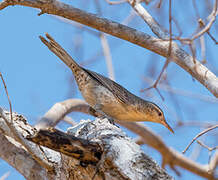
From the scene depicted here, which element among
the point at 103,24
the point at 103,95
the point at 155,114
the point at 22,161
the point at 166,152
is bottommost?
the point at 166,152

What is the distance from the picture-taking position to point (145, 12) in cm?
370

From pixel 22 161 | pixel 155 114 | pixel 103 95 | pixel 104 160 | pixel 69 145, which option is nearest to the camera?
pixel 69 145

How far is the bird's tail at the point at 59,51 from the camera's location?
173 inches

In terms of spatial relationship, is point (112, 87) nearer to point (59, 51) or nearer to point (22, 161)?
point (59, 51)

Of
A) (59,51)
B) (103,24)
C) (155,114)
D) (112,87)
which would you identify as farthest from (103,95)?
(103,24)

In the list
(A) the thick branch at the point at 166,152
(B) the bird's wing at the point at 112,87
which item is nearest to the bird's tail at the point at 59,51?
(B) the bird's wing at the point at 112,87

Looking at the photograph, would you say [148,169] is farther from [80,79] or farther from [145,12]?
[80,79]

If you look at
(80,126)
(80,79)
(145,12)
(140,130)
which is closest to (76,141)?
(80,126)

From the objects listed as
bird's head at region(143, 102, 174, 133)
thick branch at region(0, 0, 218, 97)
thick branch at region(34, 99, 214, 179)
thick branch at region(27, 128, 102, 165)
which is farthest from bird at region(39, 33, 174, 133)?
thick branch at region(27, 128, 102, 165)

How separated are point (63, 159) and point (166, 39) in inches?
55.7

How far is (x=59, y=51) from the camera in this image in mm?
4609

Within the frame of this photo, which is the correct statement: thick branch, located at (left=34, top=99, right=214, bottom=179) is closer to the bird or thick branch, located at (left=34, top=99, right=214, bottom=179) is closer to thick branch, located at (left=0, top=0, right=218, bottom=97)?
the bird

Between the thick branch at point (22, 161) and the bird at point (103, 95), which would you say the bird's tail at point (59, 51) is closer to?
the bird at point (103, 95)

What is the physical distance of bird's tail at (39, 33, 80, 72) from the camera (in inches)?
173
